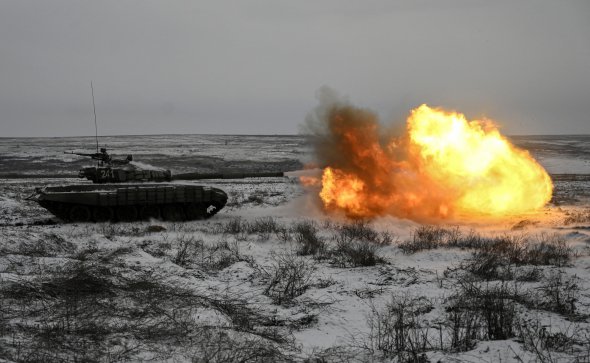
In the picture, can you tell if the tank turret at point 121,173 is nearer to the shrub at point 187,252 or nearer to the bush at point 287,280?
the shrub at point 187,252

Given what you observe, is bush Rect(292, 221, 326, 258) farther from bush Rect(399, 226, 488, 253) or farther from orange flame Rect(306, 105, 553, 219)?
orange flame Rect(306, 105, 553, 219)

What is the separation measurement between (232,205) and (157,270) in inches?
574

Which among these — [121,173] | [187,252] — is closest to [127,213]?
[121,173]

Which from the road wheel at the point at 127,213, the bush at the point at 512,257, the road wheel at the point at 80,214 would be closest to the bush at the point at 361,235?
the bush at the point at 512,257

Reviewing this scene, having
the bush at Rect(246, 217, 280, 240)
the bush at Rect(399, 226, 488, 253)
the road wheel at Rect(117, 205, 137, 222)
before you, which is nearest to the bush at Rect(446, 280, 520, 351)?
the bush at Rect(399, 226, 488, 253)

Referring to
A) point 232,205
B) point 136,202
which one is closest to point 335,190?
point 232,205

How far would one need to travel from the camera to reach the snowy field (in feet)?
22.9

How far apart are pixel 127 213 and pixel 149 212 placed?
90 cm

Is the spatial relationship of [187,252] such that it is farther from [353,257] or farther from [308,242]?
[353,257]

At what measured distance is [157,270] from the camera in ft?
37.0

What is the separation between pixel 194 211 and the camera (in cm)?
2212

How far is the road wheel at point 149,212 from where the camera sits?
21125mm

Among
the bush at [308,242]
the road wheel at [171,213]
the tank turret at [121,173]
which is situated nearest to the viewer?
the bush at [308,242]

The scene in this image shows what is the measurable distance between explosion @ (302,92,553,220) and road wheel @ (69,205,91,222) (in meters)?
9.83
